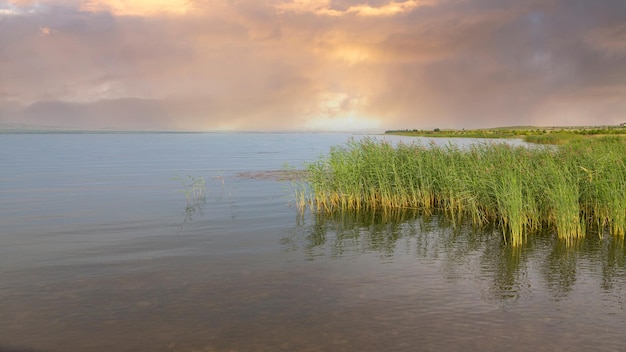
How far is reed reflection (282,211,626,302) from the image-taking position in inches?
499

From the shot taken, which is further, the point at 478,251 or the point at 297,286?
the point at 478,251

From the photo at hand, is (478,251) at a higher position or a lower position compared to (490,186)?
lower

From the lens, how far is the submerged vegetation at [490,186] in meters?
17.2

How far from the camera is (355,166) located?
79.5 ft

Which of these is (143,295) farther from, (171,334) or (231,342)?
(231,342)

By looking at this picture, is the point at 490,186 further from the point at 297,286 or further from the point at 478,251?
the point at 297,286

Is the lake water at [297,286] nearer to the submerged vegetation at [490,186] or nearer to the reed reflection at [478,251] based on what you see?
the reed reflection at [478,251]

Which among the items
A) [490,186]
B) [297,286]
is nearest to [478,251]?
[490,186]

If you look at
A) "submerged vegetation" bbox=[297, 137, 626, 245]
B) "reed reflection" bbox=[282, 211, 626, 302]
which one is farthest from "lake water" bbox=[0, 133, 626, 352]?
"submerged vegetation" bbox=[297, 137, 626, 245]

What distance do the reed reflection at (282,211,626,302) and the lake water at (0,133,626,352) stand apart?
0.24 feet

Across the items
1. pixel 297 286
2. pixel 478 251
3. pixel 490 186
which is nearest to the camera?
pixel 297 286

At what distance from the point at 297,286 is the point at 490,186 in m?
10.2

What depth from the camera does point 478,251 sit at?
15.8 m

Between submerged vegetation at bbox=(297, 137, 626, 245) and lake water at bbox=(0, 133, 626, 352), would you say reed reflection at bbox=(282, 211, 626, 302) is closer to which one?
lake water at bbox=(0, 133, 626, 352)
